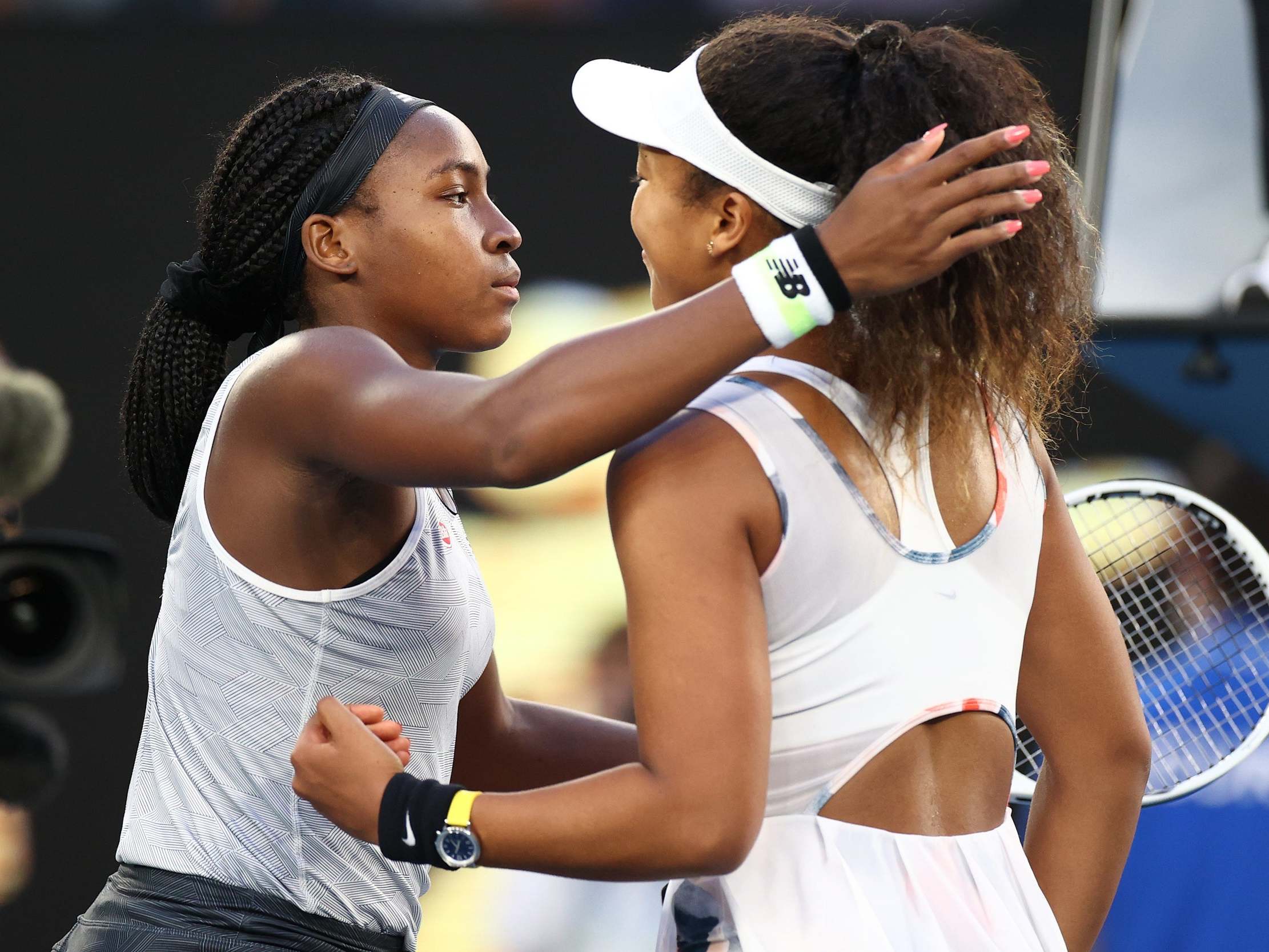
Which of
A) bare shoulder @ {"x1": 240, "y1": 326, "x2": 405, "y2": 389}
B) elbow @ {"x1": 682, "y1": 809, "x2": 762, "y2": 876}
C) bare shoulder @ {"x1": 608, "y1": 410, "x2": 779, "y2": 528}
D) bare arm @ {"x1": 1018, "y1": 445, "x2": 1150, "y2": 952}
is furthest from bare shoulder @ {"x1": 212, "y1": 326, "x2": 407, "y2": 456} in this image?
bare arm @ {"x1": 1018, "y1": 445, "x2": 1150, "y2": 952}

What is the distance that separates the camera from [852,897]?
3.87 ft

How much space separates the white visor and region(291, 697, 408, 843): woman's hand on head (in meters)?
0.59

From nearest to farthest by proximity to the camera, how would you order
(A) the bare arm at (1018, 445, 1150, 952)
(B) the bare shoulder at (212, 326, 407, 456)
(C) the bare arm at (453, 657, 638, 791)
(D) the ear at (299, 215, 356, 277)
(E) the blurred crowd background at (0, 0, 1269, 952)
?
1. (B) the bare shoulder at (212, 326, 407, 456)
2. (A) the bare arm at (1018, 445, 1150, 952)
3. (D) the ear at (299, 215, 356, 277)
4. (C) the bare arm at (453, 657, 638, 791)
5. (E) the blurred crowd background at (0, 0, 1269, 952)

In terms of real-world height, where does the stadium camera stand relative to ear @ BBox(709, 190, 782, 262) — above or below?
below

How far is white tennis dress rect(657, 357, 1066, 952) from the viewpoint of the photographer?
1.17 meters

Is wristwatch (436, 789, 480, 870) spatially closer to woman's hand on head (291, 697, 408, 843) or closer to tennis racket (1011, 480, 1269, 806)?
woman's hand on head (291, 697, 408, 843)

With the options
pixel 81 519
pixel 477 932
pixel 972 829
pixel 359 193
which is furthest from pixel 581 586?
pixel 972 829

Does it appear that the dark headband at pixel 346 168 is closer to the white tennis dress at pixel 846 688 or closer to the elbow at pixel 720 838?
the white tennis dress at pixel 846 688

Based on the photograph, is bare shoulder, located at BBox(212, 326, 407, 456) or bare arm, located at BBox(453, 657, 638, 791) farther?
bare arm, located at BBox(453, 657, 638, 791)

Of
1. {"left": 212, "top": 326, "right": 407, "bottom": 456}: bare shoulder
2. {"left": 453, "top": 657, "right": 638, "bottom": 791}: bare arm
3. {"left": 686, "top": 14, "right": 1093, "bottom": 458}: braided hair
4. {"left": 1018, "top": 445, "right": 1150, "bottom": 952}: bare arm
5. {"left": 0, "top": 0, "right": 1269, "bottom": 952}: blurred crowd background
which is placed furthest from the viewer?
{"left": 0, "top": 0, "right": 1269, "bottom": 952}: blurred crowd background

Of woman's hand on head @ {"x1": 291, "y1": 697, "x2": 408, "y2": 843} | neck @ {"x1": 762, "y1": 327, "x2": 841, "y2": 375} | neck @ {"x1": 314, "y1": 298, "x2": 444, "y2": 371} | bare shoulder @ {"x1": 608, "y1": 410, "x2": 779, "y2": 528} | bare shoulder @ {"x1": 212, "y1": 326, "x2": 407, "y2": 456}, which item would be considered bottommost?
woman's hand on head @ {"x1": 291, "y1": 697, "x2": 408, "y2": 843}

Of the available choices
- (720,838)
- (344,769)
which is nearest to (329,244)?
(344,769)

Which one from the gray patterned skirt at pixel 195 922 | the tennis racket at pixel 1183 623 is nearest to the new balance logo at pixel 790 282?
the gray patterned skirt at pixel 195 922

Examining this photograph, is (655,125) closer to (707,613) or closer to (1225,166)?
(707,613)
